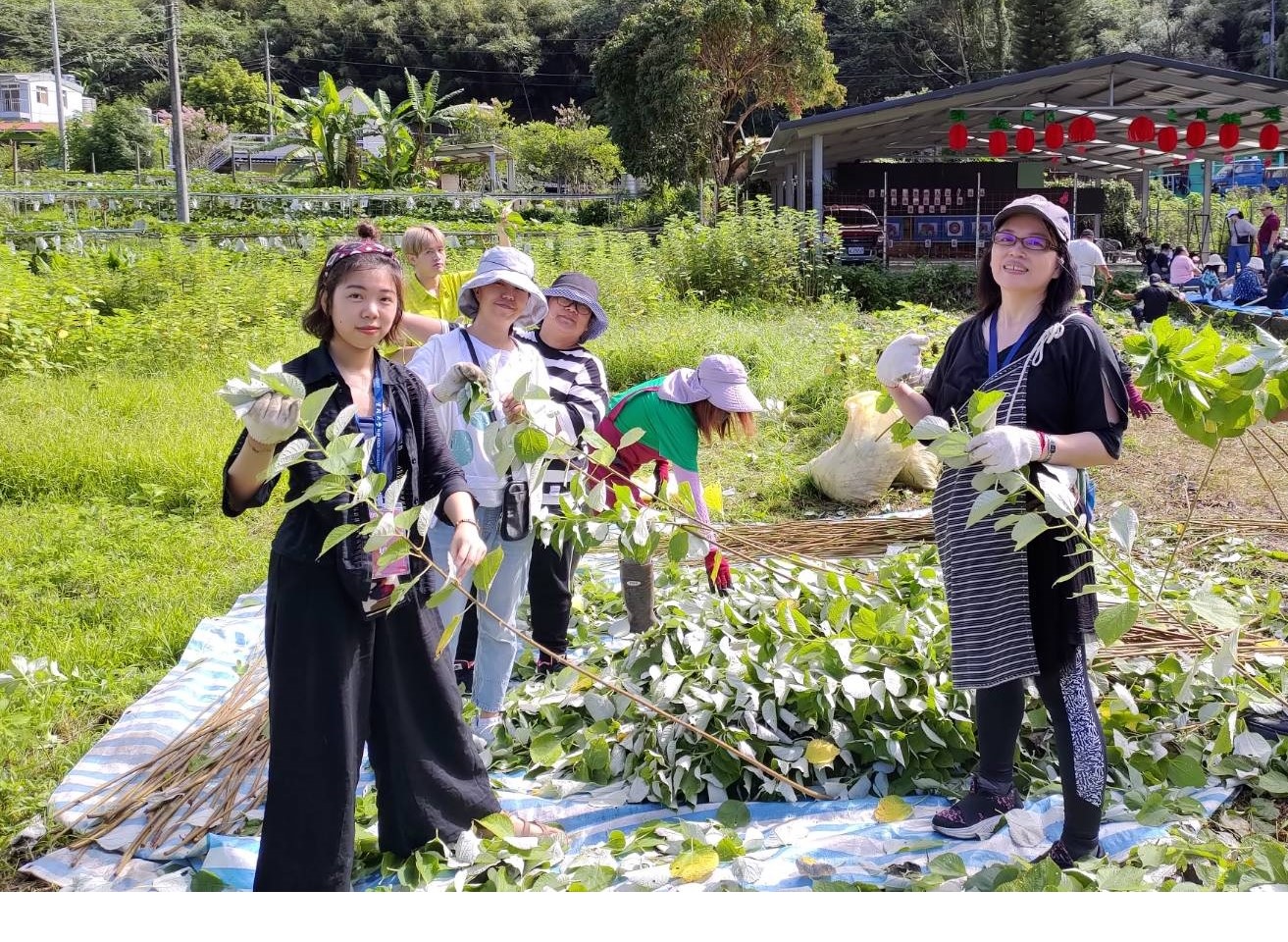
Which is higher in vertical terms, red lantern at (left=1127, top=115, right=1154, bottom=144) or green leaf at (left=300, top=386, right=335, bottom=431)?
red lantern at (left=1127, top=115, right=1154, bottom=144)

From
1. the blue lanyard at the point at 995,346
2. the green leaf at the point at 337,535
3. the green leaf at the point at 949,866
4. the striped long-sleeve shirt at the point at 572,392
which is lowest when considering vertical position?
the green leaf at the point at 949,866

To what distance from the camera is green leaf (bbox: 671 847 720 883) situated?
2.19m

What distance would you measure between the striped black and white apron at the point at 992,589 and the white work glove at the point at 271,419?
4.12 feet

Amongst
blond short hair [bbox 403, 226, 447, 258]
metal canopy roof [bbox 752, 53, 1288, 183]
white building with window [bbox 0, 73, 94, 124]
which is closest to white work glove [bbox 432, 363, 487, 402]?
blond short hair [bbox 403, 226, 447, 258]

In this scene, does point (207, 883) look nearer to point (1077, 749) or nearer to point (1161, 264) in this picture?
point (1077, 749)

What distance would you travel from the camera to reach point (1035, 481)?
2.14m

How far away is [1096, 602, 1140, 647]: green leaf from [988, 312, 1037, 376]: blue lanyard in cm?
64

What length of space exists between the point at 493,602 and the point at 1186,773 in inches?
65.0

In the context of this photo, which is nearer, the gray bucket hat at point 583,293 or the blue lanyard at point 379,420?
the blue lanyard at point 379,420

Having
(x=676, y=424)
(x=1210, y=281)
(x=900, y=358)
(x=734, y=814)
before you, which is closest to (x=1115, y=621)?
(x=900, y=358)

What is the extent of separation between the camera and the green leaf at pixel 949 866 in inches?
82.7

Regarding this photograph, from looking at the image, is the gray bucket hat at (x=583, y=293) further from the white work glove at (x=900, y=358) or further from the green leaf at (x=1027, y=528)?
the green leaf at (x=1027, y=528)

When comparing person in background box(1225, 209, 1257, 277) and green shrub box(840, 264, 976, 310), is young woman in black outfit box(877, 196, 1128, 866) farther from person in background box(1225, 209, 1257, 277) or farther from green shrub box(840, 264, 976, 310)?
person in background box(1225, 209, 1257, 277)

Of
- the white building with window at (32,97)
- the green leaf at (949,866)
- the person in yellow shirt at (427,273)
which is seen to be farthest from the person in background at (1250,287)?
the white building with window at (32,97)
